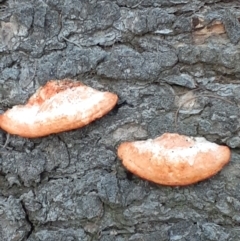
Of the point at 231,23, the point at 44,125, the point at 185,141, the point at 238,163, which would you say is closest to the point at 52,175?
the point at 44,125

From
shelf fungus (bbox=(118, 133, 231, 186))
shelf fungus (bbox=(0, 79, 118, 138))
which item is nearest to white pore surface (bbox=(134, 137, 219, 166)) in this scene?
shelf fungus (bbox=(118, 133, 231, 186))

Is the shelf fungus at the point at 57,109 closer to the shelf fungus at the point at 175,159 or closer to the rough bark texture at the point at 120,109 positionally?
the rough bark texture at the point at 120,109

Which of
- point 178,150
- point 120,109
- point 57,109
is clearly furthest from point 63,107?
point 178,150

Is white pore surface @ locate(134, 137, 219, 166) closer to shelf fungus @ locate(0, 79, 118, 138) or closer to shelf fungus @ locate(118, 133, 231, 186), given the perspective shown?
shelf fungus @ locate(118, 133, 231, 186)

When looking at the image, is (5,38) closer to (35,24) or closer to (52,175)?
(35,24)

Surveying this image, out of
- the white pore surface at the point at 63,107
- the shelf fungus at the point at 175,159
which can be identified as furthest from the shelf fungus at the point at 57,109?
the shelf fungus at the point at 175,159

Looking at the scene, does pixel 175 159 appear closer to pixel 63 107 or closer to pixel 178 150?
pixel 178 150
